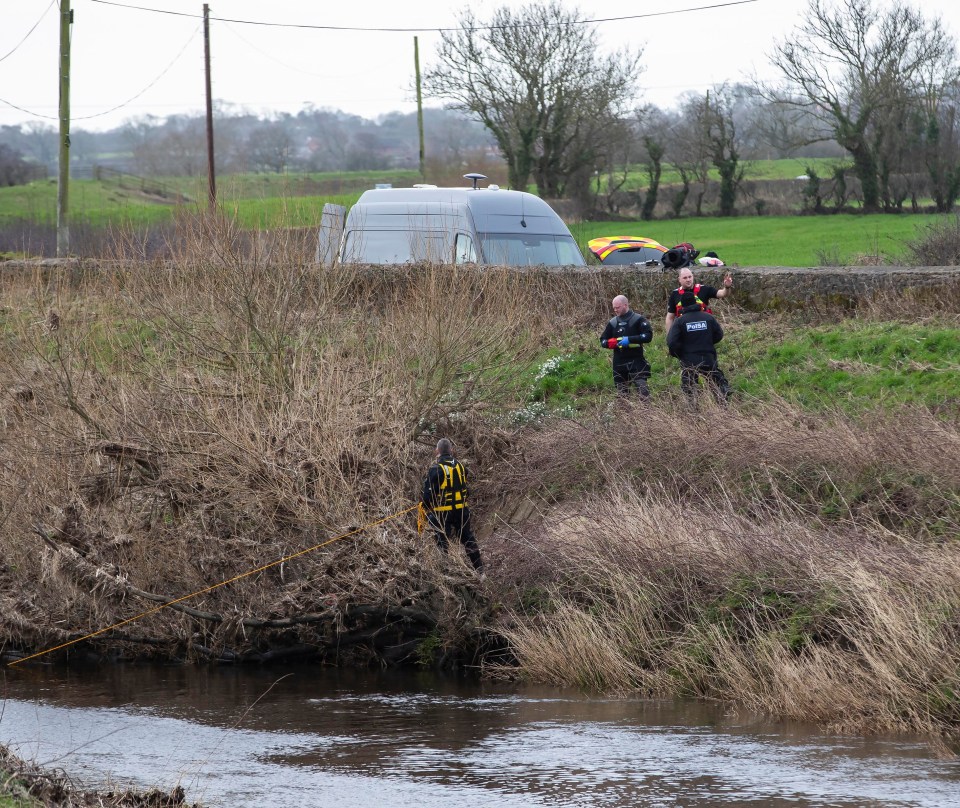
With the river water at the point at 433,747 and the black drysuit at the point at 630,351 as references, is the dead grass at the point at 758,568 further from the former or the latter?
the black drysuit at the point at 630,351

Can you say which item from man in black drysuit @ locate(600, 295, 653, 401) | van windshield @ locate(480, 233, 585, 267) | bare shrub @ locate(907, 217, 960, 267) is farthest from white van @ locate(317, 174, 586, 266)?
bare shrub @ locate(907, 217, 960, 267)

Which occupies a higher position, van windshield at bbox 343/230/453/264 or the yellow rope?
van windshield at bbox 343/230/453/264

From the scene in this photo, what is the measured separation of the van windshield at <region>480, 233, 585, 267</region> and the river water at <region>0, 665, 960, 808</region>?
6819 mm

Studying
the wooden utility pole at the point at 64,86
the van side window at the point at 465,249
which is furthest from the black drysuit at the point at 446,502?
the wooden utility pole at the point at 64,86

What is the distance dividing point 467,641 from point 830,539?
11.6ft

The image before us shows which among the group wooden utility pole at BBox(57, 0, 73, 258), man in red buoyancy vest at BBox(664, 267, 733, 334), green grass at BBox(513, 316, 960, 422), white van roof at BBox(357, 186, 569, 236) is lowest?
Result: green grass at BBox(513, 316, 960, 422)

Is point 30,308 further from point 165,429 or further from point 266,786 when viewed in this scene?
point 266,786

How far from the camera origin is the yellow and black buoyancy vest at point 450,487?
11836 millimetres

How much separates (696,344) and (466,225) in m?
4.33

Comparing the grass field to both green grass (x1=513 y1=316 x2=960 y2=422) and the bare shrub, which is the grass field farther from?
green grass (x1=513 y1=316 x2=960 y2=422)

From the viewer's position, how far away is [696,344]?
13.7 m

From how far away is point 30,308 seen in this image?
14.7 meters

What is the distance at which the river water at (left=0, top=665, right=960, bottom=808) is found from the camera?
26.2 feet

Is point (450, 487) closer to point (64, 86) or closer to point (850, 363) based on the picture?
point (850, 363)
